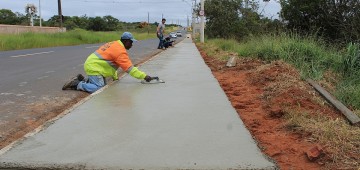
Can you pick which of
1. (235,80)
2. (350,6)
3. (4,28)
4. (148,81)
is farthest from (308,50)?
(4,28)

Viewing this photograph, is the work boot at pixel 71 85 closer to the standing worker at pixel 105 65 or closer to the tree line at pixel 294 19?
the standing worker at pixel 105 65

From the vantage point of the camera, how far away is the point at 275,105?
608 cm

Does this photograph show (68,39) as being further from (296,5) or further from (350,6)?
(350,6)

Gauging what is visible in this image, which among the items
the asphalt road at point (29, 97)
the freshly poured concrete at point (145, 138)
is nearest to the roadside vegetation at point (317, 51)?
the freshly poured concrete at point (145, 138)

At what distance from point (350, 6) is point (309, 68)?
16364 millimetres

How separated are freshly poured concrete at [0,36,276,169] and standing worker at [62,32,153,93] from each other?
1149mm

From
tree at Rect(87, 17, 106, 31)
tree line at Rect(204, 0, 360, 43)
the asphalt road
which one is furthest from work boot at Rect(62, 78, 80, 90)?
tree at Rect(87, 17, 106, 31)

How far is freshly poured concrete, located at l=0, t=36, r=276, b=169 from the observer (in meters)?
3.78

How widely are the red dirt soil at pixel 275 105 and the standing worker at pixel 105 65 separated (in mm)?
1992

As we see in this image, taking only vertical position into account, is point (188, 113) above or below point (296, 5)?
below

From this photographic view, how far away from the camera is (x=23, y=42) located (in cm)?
2611

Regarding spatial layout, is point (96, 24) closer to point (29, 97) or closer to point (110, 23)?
point (110, 23)

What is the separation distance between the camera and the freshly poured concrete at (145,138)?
3.78 metres

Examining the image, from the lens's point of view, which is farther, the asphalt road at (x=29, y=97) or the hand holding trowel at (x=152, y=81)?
the hand holding trowel at (x=152, y=81)
